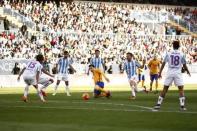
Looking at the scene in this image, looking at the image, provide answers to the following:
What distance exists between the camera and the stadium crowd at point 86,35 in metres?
52.5

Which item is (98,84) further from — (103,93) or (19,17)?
(19,17)

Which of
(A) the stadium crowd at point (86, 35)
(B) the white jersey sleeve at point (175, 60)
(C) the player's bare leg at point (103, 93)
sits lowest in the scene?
(C) the player's bare leg at point (103, 93)

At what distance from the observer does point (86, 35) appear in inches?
2239

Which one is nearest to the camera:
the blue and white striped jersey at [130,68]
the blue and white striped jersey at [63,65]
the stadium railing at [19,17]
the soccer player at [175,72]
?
the soccer player at [175,72]

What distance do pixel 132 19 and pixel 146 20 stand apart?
6.59 feet

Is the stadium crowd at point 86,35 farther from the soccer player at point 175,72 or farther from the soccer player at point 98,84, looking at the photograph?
the soccer player at point 175,72

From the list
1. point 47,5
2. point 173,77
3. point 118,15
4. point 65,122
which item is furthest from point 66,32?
point 65,122

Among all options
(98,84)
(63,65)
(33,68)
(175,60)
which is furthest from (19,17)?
(175,60)

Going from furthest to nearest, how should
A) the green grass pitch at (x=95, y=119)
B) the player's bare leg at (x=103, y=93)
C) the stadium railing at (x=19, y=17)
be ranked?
the stadium railing at (x=19, y=17) < the player's bare leg at (x=103, y=93) < the green grass pitch at (x=95, y=119)

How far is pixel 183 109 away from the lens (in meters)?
21.0

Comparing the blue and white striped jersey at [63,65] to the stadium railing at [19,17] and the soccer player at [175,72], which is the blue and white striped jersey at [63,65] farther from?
the stadium railing at [19,17]

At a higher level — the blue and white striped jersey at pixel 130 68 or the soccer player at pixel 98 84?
the blue and white striped jersey at pixel 130 68

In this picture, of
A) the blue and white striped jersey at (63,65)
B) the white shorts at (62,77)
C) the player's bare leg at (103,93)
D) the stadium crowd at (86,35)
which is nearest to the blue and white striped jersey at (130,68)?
the player's bare leg at (103,93)

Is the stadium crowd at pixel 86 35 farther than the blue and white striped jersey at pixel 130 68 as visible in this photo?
Yes
